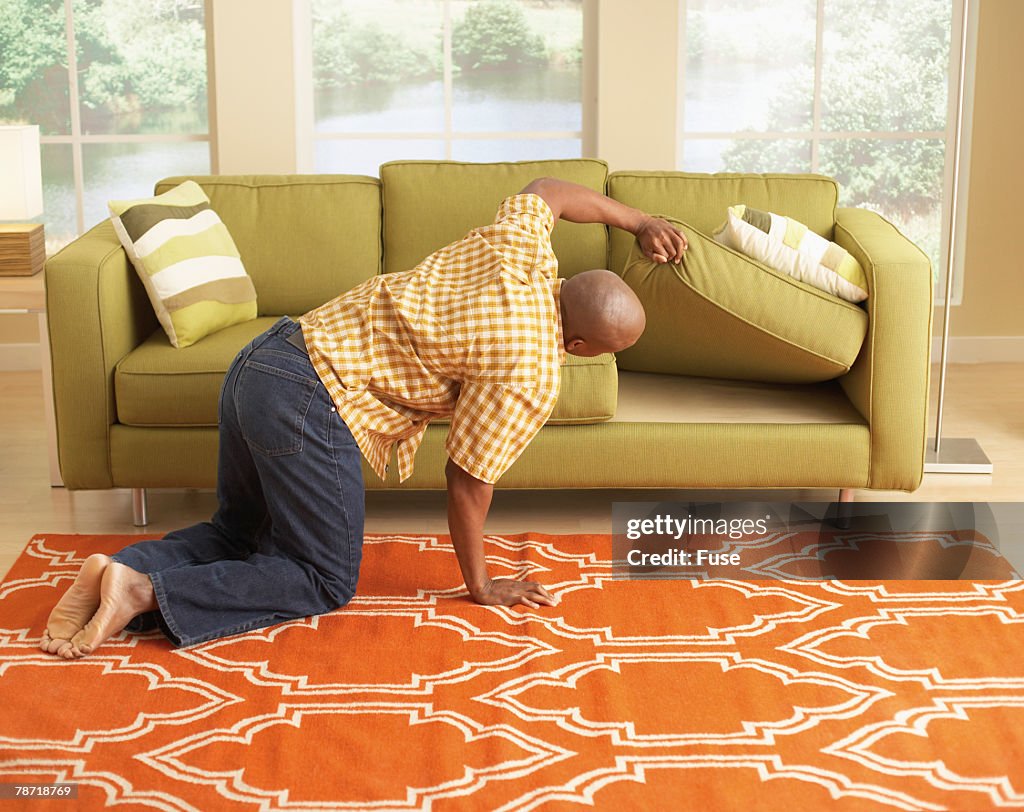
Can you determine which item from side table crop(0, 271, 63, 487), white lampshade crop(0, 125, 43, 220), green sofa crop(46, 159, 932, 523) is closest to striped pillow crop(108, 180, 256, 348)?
green sofa crop(46, 159, 932, 523)

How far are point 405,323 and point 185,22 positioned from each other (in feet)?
9.00

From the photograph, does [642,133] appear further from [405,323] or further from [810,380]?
[405,323]

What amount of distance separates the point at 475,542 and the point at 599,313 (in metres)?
0.55

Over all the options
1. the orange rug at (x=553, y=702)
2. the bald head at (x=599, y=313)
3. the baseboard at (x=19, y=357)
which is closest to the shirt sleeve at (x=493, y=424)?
the bald head at (x=599, y=313)

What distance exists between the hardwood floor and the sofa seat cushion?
321mm

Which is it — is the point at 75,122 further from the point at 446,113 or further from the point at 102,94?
the point at 446,113

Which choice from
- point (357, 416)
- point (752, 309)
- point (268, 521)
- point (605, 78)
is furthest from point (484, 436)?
point (605, 78)

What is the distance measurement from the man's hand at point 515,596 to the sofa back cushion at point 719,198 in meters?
1.22

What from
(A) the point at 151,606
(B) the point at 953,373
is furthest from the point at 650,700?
(B) the point at 953,373

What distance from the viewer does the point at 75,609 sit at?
8.29 ft

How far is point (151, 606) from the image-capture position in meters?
2.51

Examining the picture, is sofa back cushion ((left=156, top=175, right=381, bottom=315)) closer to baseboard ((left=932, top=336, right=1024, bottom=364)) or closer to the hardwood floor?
the hardwood floor

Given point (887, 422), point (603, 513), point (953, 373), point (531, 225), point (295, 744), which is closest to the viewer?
point (295, 744)

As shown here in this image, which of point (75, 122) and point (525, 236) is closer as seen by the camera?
point (525, 236)
